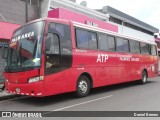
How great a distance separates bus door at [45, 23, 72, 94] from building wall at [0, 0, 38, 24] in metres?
7.25

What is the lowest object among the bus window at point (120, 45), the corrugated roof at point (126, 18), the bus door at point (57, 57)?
the bus door at point (57, 57)

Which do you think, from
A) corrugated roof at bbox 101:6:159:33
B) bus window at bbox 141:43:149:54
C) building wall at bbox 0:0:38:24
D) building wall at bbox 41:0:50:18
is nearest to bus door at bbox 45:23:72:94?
building wall at bbox 0:0:38:24

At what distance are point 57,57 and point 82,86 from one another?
1986 mm

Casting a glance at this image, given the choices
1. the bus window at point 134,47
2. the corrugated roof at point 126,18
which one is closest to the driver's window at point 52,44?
the bus window at point 134,47

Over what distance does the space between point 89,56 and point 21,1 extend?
853cm

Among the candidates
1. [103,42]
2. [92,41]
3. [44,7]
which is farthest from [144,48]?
[44,7]

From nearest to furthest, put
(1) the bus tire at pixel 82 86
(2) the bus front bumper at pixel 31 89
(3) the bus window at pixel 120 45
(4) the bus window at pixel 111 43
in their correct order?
(2) the bus front bumper at pixel 31 89 < (1) the bus tire at pixel 82 86 < (4) the bus window at pixel 111 43 < (3) the bus window at pixel 120 45

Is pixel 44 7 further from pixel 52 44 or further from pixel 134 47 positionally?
pixel 52 44

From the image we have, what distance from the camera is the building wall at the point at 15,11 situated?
15742mm

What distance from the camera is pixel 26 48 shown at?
8961 millimetres

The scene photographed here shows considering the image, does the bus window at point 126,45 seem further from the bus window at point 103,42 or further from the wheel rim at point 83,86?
the wheel rim at point 83,86

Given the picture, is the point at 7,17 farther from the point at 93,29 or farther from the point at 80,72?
the point at 80,72

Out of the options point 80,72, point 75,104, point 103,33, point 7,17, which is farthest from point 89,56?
point 7,17

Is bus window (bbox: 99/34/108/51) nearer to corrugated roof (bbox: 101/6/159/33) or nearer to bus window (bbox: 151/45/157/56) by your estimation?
bus window (bbox: 151/45/157/56)
